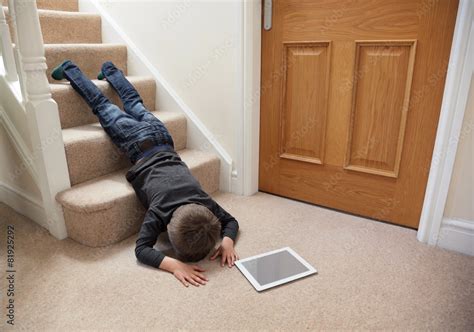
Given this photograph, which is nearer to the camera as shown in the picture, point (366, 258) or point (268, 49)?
point (366, 258)

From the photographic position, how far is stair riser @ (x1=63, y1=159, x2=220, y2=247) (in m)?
1.46

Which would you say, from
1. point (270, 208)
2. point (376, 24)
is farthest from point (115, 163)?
point (376, 24)

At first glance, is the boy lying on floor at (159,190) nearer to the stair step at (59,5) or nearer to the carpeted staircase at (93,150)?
the carpeted staircase at (93,150)

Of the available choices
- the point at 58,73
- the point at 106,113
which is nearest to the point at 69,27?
the point at 58,73

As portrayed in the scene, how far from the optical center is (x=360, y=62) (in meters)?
1.60

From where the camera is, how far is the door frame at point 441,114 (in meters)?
1.29

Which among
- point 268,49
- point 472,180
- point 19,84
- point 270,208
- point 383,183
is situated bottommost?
point 270,208

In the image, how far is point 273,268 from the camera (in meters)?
1.37

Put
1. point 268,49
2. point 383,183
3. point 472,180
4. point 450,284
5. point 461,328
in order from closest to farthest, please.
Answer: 1. point 461,328
2. point 450,284
3. point 472,180
4. point 383,183
5. point 268,49

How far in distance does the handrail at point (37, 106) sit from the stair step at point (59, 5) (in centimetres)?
89

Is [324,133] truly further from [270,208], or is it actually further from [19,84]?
[19,84]

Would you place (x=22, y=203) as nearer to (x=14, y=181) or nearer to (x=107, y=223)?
(x=14, y=181)

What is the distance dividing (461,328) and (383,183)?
0.72m

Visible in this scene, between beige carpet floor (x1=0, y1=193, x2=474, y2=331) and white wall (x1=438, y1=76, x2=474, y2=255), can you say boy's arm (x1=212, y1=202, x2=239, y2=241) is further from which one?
white wall (x1=438, y1=76, x2=474, y2=255)
